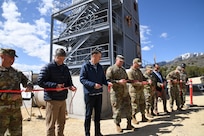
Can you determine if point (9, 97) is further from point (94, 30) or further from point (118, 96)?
point (94, 30)

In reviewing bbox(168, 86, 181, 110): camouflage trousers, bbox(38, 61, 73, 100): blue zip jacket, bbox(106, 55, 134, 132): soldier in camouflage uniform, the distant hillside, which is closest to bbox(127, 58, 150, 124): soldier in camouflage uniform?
bbox(106, 55, 134, 132): soldier in camouflage uniform

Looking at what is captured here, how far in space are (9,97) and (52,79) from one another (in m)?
0.73

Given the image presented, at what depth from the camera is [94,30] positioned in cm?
1298

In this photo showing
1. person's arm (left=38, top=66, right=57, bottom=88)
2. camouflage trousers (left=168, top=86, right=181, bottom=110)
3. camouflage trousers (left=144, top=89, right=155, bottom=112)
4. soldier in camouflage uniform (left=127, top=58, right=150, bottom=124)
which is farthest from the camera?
camouflage trousers (left=168, top=86, right=181, bottom=110)

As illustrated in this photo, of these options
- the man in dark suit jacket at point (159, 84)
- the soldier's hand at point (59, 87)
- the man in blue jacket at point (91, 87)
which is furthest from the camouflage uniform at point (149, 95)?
the soldier's hand at point (59, 87)

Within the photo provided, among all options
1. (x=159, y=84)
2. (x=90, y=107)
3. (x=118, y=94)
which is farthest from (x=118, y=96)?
(x=159, y=84)

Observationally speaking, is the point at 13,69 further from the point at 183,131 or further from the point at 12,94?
the point at 183,131

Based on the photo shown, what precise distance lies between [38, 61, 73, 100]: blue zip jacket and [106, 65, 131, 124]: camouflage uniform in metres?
1.36

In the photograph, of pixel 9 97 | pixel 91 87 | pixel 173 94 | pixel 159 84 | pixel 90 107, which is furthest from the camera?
pixel 173 94

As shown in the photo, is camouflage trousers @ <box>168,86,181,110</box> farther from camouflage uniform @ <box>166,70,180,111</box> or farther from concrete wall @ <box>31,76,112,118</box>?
concrete wall @ <box>31,76,112,118</box>

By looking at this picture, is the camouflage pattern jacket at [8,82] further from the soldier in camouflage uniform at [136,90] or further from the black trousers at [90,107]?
the soldier in camouflage uniform at [136,90]

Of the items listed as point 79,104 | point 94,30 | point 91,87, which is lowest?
point 79,104

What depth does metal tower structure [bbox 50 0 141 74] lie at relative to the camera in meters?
13.4

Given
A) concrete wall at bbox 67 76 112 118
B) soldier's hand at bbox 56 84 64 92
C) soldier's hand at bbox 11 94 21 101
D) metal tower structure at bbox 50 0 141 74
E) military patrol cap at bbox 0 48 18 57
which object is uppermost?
metal tower structure at bbox 50 0 141 74
